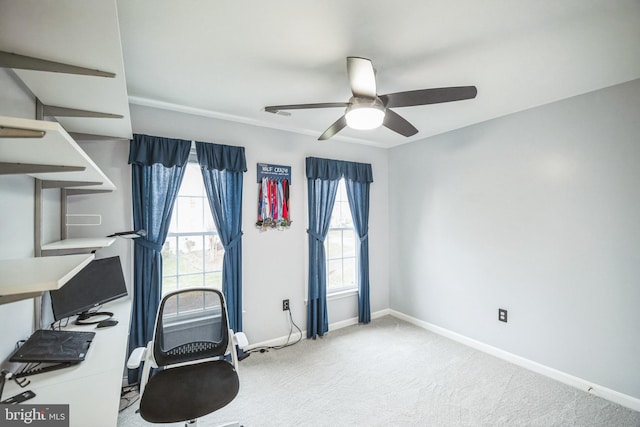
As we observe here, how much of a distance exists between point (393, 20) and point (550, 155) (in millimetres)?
2142

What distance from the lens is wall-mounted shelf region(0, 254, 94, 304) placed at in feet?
2.46

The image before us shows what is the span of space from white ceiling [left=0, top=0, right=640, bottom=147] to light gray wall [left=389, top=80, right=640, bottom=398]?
0.40 meters

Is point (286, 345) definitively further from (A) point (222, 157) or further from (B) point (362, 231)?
(A) point (222, 157)

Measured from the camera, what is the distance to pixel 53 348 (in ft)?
4.76

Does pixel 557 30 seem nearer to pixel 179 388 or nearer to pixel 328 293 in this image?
pixel 179 388

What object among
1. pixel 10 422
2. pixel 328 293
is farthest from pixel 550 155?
pixel 10 422

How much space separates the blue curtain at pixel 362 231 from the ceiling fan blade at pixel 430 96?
78.1 inches

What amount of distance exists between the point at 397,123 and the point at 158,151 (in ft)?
6.93

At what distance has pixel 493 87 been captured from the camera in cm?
240

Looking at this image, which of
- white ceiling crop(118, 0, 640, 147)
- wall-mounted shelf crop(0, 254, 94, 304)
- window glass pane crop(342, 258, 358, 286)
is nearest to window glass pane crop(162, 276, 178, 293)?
white ceiling crop(118, 0, 640, 147)

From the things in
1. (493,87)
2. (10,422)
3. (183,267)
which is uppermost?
(493,87)

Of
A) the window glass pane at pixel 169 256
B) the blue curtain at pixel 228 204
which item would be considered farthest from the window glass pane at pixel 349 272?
the window glass pane at pixel 169 256

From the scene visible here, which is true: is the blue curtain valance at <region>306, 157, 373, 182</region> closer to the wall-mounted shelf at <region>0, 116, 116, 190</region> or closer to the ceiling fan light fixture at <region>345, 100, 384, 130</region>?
the ceiling fan light fixture at <region>345, 100, 384, 130</region>

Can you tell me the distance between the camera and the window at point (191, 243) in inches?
113
